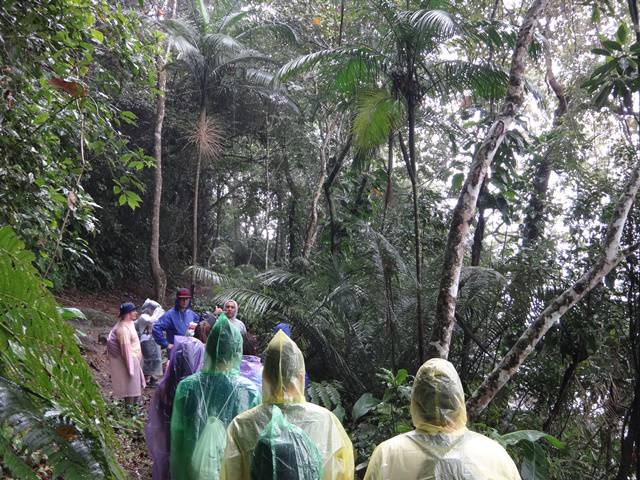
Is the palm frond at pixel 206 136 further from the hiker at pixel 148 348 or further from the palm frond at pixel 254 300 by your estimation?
the palm frond at pixel 254 300

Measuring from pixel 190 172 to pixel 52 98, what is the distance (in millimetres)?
11747

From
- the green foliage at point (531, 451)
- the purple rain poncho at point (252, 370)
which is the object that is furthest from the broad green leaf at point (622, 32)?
the purple rain poncho at point (252, 370)

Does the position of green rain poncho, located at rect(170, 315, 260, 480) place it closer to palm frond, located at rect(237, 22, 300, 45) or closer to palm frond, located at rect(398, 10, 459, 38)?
palm frond, located at rect(398, 10, 459, 38)

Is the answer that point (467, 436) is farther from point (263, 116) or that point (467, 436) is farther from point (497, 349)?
point (263, 116)

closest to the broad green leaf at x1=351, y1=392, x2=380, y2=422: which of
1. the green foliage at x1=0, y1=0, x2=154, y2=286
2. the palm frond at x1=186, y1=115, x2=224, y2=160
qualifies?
the green foliage at x1=0, y1=0, x2=154, y2=286

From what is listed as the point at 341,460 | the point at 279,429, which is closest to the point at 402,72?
the point at 341,460

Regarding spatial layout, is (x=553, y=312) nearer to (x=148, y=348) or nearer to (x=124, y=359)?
(x=124, y=359)

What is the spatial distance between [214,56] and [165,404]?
33.9 feet

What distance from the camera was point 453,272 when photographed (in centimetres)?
503

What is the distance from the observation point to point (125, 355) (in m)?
6.46

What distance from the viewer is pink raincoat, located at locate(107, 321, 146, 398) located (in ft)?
21.2

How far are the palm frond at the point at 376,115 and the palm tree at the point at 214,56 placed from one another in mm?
5580

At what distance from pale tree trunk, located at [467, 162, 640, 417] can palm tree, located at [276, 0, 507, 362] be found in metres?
1.50

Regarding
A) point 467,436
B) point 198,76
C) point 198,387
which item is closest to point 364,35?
point 198,76
